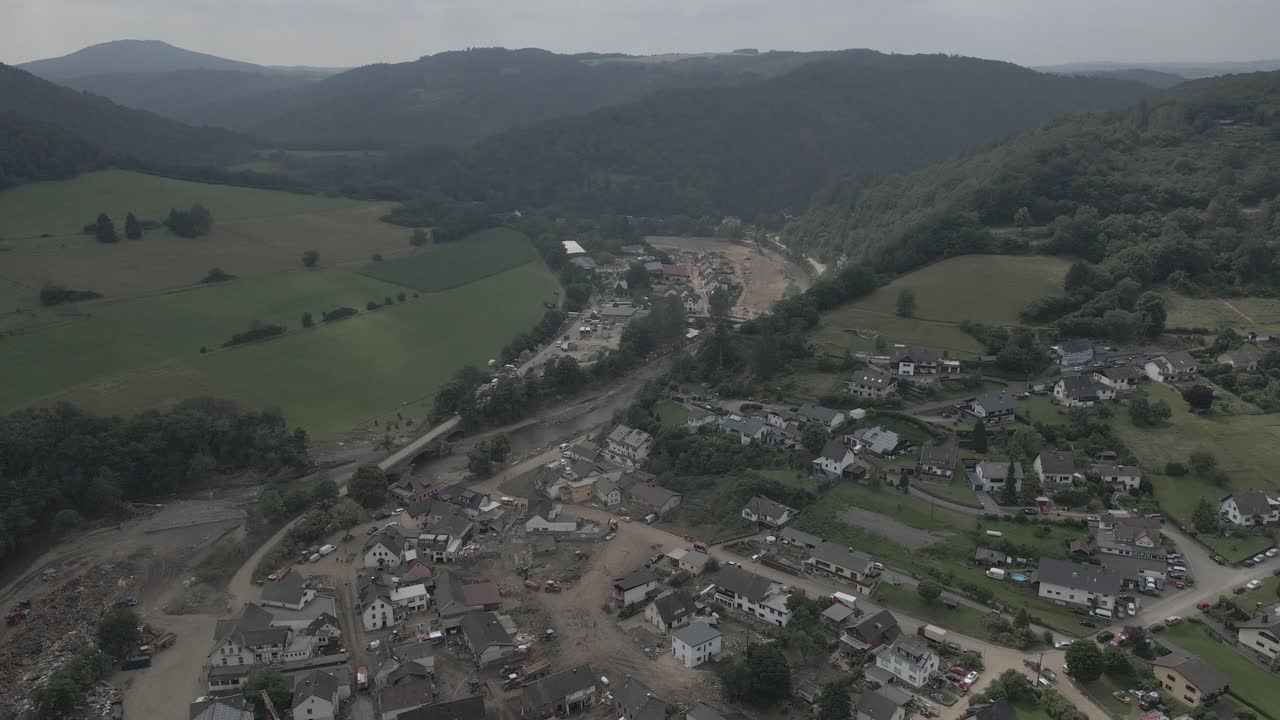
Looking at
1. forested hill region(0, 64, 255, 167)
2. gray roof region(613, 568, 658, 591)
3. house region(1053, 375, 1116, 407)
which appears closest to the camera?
gray roof region(613, 568, 658, 591)

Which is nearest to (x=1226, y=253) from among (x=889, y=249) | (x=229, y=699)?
(x=889, y=249)

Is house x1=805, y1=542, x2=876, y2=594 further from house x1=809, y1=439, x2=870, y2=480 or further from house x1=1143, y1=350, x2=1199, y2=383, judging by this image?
house x1=1143, y1=350, x2=1199, y2=383

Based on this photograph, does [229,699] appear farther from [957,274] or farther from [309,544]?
[957,274]

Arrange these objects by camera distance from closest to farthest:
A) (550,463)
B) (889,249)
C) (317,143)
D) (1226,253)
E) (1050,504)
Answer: (1050,504)
(550,463)
(1226,253)
(889,249)
(317,143)

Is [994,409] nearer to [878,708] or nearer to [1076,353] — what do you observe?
[1076,353]

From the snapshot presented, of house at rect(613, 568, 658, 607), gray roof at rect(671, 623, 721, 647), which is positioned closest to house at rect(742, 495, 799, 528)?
house at rect(613, 568, 658, 607)

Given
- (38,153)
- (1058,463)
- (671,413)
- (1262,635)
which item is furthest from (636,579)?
(38,153)

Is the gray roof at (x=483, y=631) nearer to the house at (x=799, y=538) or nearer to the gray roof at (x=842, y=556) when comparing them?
the house at (x=799, y=538)
